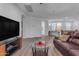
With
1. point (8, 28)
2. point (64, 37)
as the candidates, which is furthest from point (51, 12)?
point (8, 28)

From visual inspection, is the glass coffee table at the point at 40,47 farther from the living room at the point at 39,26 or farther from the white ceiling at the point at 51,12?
the white ceiling at the point at 51,12

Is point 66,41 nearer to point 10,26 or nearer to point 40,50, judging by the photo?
point 40,50

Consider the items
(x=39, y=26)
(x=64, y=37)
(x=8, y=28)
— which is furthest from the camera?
(x=64, y=37)

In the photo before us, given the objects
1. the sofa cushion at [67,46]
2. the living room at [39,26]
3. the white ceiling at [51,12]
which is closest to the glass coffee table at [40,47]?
the living room at [39,26]

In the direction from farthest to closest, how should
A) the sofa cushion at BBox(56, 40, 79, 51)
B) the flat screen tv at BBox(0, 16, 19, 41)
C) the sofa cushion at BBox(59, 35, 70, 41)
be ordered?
the sofa cushion at BBox(59, 35, 70, 41) < the sofa cushion at BBox(56, 40, 79, 51) < the flat screen tv at BBox(0, 16, 19, 41)

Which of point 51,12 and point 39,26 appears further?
point 39,26

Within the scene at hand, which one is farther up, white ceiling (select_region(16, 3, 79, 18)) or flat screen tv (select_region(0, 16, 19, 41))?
white ceiling (select_region(16, 3, 79, 18))

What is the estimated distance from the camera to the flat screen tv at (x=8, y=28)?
9.03 feet

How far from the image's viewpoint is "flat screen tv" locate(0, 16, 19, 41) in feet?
9.03

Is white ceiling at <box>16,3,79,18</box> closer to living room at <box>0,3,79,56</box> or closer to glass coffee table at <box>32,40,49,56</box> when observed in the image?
living room at <box>0,3,79,56</box>

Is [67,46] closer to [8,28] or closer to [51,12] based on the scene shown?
[51,12]

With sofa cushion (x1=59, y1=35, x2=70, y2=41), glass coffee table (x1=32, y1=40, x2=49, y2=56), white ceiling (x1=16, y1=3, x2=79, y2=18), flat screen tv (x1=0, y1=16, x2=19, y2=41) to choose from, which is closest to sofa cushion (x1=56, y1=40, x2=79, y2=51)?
sofa cushion (x1=59, y1=35, x2=70, y2=41)

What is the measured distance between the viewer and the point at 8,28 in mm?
3016

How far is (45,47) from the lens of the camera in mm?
3100
